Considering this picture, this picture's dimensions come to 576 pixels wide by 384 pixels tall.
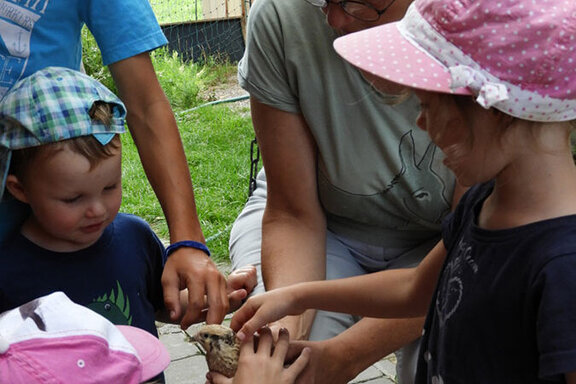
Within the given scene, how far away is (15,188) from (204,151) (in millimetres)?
4456

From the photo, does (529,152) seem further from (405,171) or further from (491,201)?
(405,171)

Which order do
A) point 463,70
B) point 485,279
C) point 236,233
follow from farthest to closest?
1. point 236,233
2. point 485,279
3. point 463,70

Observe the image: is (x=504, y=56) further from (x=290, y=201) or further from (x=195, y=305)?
(x=290, y=201)

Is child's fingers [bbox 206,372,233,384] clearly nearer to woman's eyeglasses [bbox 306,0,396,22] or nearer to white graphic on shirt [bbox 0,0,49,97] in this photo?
white graphic on shirt [bbox 0,0,49,97]

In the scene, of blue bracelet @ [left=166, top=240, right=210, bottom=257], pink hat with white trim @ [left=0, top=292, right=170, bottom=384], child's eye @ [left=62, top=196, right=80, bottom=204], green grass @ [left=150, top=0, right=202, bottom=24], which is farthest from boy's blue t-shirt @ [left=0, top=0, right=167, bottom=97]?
green grass @ [left=150, top=0, right=202, bottom=24]

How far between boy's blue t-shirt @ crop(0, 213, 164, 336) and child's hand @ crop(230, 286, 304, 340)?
0.29 meters

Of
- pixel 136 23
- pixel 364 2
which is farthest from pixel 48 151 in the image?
pixel 364 2

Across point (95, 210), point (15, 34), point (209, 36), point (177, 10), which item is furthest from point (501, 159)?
point (177, 10)

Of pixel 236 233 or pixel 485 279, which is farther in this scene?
pixel 236 233

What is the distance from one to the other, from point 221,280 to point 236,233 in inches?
25.5

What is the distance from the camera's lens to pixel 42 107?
172 cm

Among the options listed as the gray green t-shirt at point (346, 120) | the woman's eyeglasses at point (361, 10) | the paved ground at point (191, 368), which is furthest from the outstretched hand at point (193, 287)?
the paved ground at point (191, 368)

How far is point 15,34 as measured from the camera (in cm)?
185

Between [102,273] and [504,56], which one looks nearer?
[504,56]
